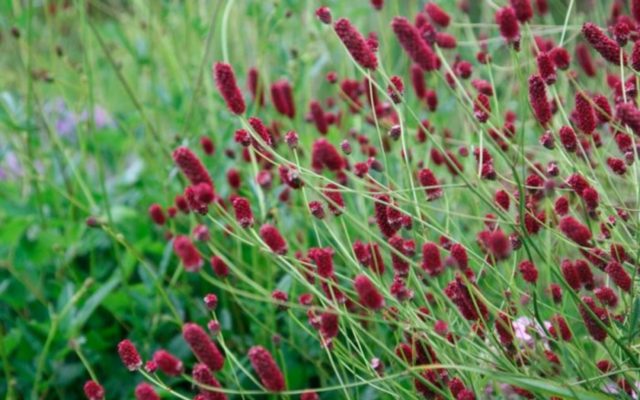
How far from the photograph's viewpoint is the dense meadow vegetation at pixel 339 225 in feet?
3.54

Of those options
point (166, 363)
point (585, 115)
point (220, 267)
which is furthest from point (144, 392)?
point (585, 115)

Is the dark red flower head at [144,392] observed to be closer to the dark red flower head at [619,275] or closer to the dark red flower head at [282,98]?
the dark red flower head at [619,275]

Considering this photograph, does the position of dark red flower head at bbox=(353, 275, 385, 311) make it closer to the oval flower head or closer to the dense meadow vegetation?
the dense meadow vegetation

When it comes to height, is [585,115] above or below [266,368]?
above

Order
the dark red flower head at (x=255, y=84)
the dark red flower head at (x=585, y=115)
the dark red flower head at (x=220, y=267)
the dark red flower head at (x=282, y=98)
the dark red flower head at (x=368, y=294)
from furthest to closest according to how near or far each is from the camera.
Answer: the dark red flower head at (x=255, y=84), the dark red flower head at (x=282, y=98), the dark red flower head at (x=220, y=267), the dark red flower head at (x=585, y=115), the dark red flower head at (x=368, y=294)

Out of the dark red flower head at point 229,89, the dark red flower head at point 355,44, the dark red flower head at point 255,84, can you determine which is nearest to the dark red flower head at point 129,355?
the dark red flower head at point 229,89

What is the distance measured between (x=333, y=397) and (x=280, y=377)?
2.32ft

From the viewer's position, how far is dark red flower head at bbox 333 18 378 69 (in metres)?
1.13

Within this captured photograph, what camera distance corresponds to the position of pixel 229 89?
1.15 metres

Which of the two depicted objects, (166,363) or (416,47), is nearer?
(166,363)

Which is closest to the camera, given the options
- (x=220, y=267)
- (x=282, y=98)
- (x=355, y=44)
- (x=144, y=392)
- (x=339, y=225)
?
(x=144, y=392)

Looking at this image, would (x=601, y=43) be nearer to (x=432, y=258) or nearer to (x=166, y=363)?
(x=432, y=258)

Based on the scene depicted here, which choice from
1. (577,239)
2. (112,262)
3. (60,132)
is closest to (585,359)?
(577,239)

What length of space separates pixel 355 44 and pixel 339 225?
77 centimetres
